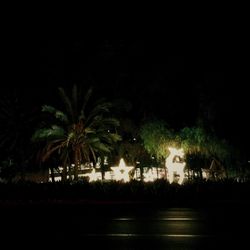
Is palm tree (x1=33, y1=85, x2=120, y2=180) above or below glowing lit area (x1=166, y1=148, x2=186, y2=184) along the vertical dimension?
above

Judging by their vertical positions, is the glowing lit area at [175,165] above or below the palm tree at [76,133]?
below

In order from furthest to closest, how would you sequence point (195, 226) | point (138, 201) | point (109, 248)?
point (138, 201), point (195, 226), point (109, 248)

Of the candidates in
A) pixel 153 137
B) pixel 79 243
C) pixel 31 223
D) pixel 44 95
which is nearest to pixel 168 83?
pixel 153 137

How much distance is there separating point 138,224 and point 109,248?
14.5 feet

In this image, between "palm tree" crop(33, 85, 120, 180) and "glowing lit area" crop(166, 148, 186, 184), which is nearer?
"glowing lit area" crop(166, 148, 186, 184)

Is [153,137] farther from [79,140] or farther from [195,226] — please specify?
[195,226]

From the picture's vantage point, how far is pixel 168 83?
4338 cm

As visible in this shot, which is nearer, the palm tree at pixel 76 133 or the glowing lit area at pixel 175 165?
A: the glowing lit area at pixel 175 165

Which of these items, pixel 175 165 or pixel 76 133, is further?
pixel 76 133

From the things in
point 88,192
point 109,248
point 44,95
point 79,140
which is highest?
point 44,95

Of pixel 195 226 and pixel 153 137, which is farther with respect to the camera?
pixel 153 137

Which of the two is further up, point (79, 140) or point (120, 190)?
point (79, 140)

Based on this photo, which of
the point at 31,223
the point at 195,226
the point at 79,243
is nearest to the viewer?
the point at 79,243

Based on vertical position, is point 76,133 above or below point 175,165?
above
